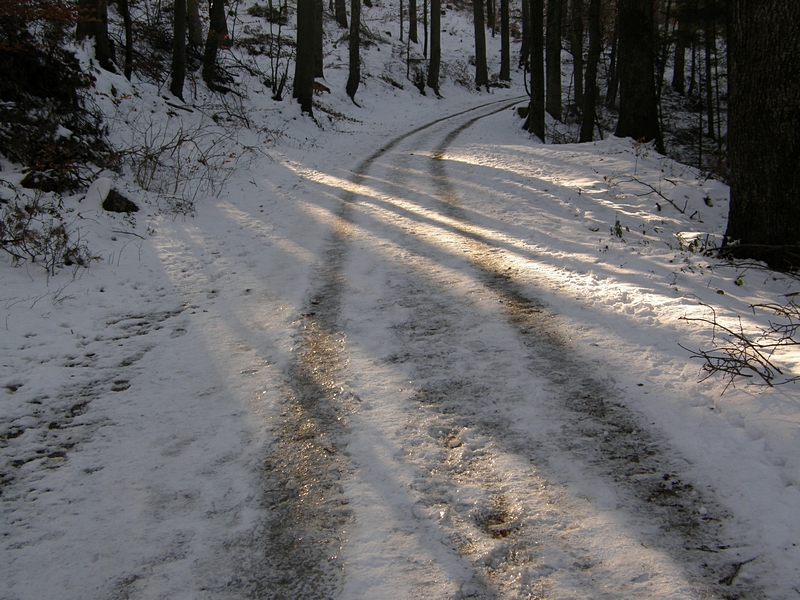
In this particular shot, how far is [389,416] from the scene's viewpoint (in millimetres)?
3447

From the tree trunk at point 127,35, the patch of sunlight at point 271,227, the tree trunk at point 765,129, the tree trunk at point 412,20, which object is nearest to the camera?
the tree trunk at point 765,129

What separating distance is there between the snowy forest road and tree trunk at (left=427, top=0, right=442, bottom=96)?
28.4 metres

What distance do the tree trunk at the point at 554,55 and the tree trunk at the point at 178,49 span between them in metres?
13.2

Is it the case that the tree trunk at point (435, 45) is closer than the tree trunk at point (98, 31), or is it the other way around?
the tree trunk at point (98, 31)

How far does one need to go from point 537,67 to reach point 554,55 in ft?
12.1

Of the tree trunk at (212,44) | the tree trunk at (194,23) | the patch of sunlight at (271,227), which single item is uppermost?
the tree trunk at (194,23)

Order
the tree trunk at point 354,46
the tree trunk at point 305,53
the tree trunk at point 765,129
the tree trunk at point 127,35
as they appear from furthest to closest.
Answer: the tree trunk at point 354,46
the tree trunk at point 305,53
the tree trunk at point 127,35
the tree trunk at point 765,129

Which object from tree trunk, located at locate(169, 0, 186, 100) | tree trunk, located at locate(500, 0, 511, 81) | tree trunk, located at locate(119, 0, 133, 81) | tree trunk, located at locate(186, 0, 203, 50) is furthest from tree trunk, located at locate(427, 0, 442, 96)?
→ tree trunk, located at locate(119, 0, 133, 81)

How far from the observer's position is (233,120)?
588 inches

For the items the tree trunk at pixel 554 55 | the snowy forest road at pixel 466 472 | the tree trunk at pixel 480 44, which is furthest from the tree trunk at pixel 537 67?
the tree trunk at pixel 480 44

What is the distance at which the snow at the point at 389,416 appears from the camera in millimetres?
2396

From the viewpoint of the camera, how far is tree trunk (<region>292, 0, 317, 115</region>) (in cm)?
1664

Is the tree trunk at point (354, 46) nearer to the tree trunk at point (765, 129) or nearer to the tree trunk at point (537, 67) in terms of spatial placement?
the tree trunk at point (537, 67)

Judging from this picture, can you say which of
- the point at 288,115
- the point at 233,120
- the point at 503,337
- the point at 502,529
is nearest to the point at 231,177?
the point at 233,120
